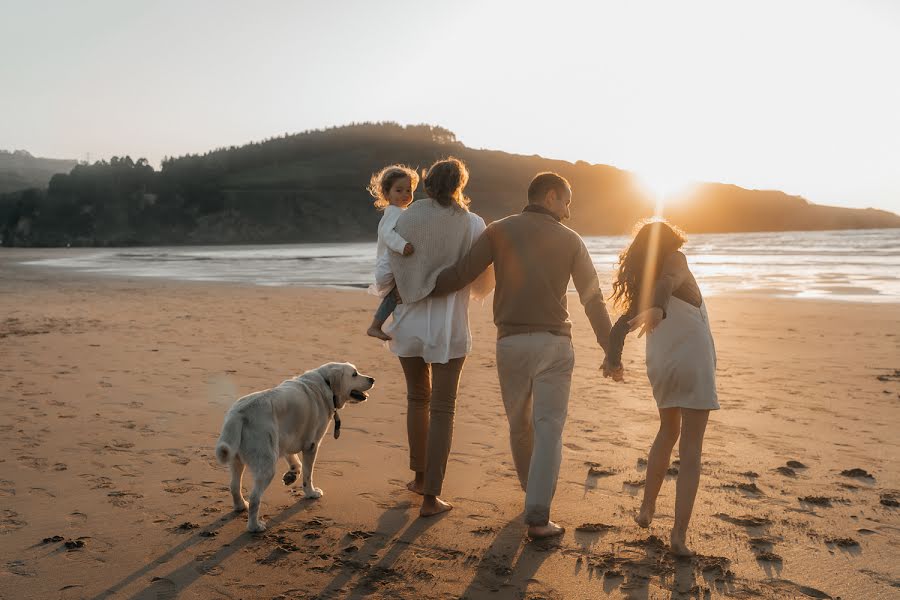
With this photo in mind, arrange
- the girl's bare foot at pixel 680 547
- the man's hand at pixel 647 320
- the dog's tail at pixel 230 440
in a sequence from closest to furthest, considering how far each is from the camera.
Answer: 1. the man's hand at pixel 647 320
2. the girl's bare foot at pixel 680 547
3. the dog's tail at pixel 230 440

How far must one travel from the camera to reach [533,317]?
3883 mm

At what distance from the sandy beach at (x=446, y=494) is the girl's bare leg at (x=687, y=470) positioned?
117 millimetres

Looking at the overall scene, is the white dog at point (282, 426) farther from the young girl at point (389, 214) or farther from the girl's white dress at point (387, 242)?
the girl's white dress at point (387, 242)

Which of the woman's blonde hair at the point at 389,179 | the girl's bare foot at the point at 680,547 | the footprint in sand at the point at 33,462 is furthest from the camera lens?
the footprint in sand at the point at 33,462

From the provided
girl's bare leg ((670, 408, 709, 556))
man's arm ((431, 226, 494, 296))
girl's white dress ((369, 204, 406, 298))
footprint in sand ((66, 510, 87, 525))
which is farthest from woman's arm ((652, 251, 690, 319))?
footprint in sand ((66, 510, 87, 525))

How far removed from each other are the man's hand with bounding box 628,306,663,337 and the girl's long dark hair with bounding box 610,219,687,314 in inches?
4.2

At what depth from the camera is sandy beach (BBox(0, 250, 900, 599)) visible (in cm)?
359

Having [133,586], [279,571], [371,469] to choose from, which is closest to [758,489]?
[371,469]

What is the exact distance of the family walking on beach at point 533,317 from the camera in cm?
369

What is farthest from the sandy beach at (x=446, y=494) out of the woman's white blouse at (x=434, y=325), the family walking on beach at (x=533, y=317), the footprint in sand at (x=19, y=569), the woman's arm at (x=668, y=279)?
the woman's arm at (x=668, y=279)

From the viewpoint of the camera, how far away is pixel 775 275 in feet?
84.0

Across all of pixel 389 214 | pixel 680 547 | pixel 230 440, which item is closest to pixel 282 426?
pixel 230 440

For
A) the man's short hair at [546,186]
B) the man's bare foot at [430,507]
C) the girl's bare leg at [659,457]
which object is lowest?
the man's bare foot at [430,507]

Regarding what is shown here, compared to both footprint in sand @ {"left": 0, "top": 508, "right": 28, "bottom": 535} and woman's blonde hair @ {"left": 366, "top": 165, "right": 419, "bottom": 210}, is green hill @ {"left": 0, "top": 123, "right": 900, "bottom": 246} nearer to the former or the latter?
woman's blonde hair @ {"left": 366, "top": 165, "right": 419, "bottom": 210}
